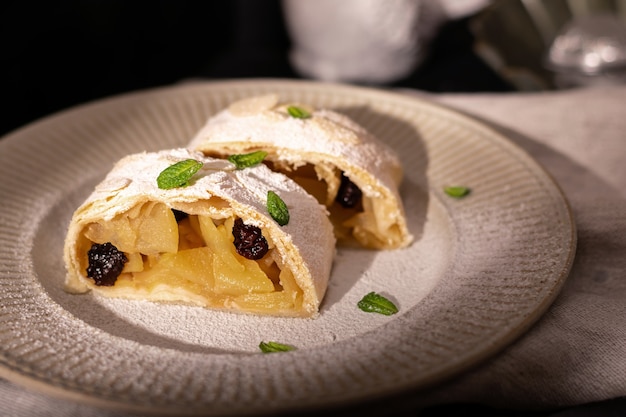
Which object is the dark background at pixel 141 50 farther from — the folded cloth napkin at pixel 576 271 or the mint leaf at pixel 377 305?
the mint leaf at pixel 377 305

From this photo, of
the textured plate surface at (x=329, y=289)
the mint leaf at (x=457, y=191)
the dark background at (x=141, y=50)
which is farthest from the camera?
the dark background at (x=141, y=50)

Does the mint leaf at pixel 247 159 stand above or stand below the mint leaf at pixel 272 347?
above

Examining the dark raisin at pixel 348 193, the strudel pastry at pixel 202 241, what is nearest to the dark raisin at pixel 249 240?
the strudel pastry at pixel 202 241

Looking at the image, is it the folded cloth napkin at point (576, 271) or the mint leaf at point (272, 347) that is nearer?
the folded cloth napkin at point (576, 271)

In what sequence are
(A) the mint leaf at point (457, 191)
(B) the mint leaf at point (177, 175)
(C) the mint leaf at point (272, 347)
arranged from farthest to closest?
(A) the mint leaf at point (457, 191)
(B) the mint leaf at point (177, 175)
(C) the mint leaf at point (272, 347)

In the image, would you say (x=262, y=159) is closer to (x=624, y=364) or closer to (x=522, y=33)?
(x=624, y=364)

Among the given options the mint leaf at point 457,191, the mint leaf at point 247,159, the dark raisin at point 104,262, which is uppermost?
the mint leaf at point 457,191

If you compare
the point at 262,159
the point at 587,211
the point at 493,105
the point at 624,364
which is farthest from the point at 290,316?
the point at 493,105
